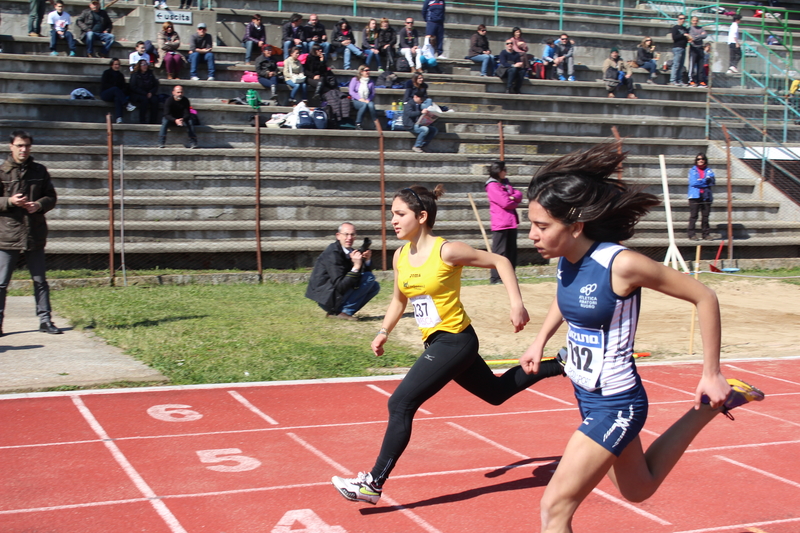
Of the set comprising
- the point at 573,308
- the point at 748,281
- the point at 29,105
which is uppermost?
the point at 29,105

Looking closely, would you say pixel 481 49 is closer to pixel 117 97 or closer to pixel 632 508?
pixel 117 97

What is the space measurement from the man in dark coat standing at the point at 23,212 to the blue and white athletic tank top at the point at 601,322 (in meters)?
7.23

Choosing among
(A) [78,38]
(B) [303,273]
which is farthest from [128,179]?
(A) [78,38]

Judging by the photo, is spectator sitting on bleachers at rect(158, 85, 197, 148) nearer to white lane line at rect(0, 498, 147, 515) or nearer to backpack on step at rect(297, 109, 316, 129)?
backpack on step at rect(297, 109, 316, 129)

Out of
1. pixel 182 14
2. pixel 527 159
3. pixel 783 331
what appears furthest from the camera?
pixel 182 14

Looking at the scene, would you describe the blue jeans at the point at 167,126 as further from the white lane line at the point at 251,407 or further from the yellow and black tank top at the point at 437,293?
the yellow and black tank top at the point at 437,293

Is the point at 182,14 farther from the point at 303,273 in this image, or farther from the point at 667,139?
the point at 667,139

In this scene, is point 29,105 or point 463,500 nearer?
point 463,500

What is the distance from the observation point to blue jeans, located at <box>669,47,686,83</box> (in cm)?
2356

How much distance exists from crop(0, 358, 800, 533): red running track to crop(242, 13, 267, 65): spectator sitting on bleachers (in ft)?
47.5

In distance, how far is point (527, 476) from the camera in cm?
521

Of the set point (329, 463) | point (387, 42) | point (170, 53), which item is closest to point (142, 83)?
point (170, 53)

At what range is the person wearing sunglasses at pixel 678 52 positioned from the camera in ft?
76.8

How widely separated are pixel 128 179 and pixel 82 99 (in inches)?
112
